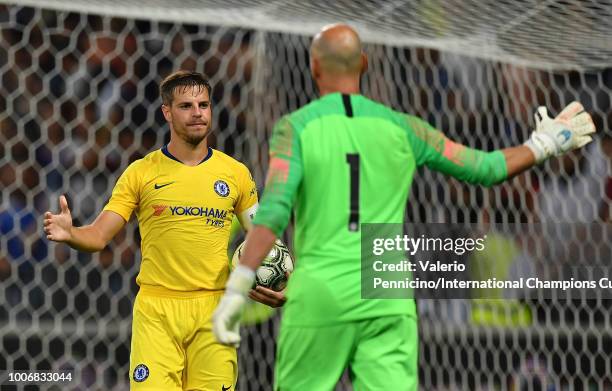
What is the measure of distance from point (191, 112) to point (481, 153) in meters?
1.37

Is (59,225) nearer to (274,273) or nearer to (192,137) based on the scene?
(192,137)

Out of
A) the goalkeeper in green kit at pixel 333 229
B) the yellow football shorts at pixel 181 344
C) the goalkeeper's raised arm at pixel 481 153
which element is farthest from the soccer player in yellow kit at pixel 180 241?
the goalkeeper's raised arm at pixel 481 153

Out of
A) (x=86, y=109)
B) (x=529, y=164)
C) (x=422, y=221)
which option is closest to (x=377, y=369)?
(x=529, y=164)

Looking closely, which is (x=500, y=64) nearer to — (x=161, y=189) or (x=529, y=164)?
(x=161, y=189)

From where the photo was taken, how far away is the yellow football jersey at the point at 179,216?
3.66 meters

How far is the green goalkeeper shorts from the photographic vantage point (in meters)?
2.50

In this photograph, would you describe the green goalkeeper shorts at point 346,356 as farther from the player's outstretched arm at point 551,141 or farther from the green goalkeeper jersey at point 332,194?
the player's outstretched arm at point 551,141

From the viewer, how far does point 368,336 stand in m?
2.54

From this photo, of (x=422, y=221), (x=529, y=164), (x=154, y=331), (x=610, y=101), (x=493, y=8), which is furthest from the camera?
(x=610, y=101)

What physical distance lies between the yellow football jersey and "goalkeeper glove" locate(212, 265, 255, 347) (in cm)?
119

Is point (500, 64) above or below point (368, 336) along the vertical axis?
above

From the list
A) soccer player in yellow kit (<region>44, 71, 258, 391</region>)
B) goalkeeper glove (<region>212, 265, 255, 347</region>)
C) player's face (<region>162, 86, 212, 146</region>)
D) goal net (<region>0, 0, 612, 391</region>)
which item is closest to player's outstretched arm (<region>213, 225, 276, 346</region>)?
goalkeeper glove (<region>212, 265, 255, 347</region>)

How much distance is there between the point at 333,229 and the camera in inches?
99.3

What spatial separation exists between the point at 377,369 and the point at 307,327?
0.20 metres
